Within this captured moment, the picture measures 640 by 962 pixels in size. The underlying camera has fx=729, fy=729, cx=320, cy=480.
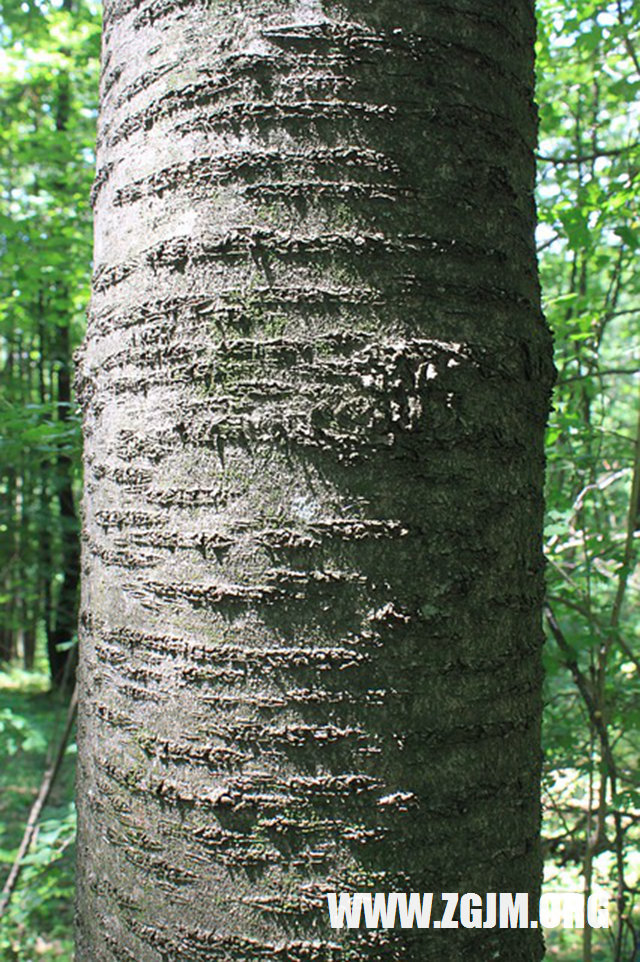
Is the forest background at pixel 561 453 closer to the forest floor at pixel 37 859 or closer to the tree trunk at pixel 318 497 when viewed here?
the forest floor at pixel 37 859

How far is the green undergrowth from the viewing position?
11.2ft

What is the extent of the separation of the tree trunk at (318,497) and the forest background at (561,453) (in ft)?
4.37

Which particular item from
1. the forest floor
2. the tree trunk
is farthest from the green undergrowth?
the tree trunk

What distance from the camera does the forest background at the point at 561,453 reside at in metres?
2.71

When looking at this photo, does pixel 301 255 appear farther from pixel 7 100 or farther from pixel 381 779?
pixel 7 100

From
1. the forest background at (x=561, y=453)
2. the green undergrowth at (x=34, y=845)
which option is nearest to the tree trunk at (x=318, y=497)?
the forest background at (x=561, y=453)

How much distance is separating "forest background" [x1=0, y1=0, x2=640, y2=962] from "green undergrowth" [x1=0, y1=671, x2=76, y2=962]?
0.02 metres

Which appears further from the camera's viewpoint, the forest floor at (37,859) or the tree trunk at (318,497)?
the forest floor at (37,859)

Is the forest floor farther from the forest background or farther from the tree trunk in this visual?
the tree trunk

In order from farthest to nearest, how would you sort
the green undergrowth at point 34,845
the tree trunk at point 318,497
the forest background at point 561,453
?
the green undergrowth at point 34,845 < the forest background at point 561,453 < the tree trunk at point 318,497

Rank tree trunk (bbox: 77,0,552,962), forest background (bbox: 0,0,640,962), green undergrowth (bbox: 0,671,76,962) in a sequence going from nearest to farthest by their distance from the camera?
1. tree trunk (bbox: 77,0,552,962)
2. forest background (bbox: 0,0,640,962)
3. green undergrowth (bbox: 0,671,76,962)

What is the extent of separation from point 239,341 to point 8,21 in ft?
19.1

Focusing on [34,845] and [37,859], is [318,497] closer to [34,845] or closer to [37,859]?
[37,859]

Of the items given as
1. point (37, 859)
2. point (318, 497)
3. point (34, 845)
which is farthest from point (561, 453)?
point (34, 845)
